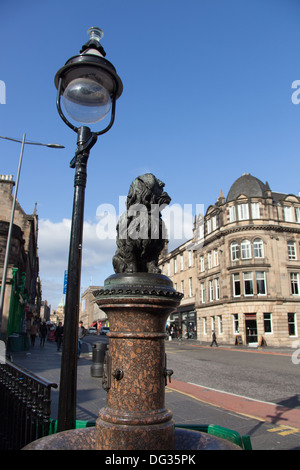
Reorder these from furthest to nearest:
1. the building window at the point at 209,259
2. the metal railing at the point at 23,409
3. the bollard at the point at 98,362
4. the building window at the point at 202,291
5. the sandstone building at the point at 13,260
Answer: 1. the building window at the point at 202,291
2. the building window at the point at 209,259
3. the sandstone building at the point at 13,260
4. the bollard at the point at 98,362
5. the metal railing at the point at 23,409

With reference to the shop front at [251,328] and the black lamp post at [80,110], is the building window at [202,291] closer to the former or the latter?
the shop front at [251,328]

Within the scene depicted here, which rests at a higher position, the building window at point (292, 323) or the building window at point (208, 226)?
the building window at point (208, 226)

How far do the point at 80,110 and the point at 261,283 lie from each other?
3226cm

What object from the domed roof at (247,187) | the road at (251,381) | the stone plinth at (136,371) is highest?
the domed roof at (247,187)

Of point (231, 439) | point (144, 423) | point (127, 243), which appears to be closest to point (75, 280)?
point (127, 243)

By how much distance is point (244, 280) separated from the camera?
110 feet

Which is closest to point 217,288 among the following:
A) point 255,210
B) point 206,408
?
point 255,210

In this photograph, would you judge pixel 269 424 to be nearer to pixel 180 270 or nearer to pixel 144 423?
pixel 144 423

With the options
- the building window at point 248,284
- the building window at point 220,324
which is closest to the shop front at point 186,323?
the building window at point 220,324

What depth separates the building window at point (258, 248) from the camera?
3381 centimetres

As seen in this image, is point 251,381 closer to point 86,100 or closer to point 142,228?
point 142,228

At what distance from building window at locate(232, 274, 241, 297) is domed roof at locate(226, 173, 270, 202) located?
8.60 m

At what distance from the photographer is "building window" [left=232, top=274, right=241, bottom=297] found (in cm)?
3409

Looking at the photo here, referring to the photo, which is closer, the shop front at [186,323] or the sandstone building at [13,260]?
the sandstone building at [13,260]
